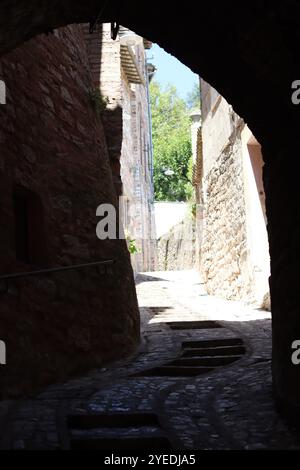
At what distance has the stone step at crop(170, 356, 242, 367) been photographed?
6.14m

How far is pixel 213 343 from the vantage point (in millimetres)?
6992

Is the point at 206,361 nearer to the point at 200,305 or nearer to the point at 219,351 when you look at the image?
the point at 219,351

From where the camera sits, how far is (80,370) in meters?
5.75

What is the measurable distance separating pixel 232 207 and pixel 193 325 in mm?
3624

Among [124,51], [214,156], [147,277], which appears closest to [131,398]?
[214,156]

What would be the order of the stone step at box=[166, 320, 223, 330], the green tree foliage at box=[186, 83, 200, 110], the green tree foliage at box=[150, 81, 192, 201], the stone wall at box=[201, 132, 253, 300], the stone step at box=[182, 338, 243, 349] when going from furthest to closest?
the green tree foliage at box=[186, 83, 200, 110], the green tree foliage at box=[150, 81, 192, 201], the stone wall at box=[201, 132, 253, 300], the stone step at box=[166, 320, 223, 330], the stone step at box=[182, 338, 243, 349]

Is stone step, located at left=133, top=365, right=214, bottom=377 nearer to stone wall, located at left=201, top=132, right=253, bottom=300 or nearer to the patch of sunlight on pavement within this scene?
the patch of sunlight on pavement

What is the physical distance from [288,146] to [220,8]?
3.20 feet

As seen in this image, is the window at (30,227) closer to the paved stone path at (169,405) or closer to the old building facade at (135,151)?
the paved stone path at (169,405)

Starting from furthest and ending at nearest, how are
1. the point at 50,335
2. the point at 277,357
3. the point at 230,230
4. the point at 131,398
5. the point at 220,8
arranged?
1. the point at 230,230
2. the point at 50,335
3. the point at 131,398
4. the point at 277,357
5. the point at 220,8

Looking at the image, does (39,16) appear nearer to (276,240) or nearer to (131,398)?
(276,240)

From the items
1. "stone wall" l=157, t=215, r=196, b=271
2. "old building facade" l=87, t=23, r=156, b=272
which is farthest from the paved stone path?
"stone wall" l=157, t=215, r=196, b=271

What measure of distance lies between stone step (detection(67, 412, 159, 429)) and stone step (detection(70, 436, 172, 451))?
40 cm

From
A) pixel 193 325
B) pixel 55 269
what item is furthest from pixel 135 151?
pixel 55 269
